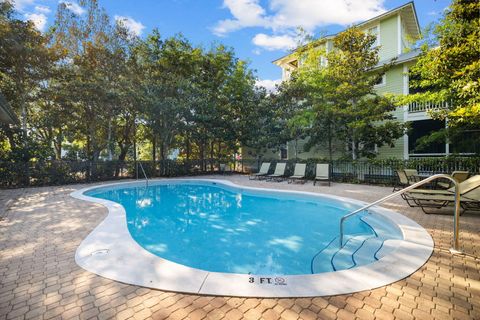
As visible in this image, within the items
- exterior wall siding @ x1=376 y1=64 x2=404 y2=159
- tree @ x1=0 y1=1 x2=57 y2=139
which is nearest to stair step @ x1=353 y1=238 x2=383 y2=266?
exterior wall siding @ x1=376 y1=64 x2=404 y2=159

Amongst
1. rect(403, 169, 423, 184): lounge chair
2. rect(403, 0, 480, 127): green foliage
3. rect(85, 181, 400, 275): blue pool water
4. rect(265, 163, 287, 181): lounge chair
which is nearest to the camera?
rect(85, 181, 400, 275): blue pool water

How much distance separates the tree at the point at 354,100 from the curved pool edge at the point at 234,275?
9064 millimetres

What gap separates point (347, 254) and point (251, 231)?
7.52 ft

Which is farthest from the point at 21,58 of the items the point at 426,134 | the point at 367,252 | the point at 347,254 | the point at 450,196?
the point at 426,134

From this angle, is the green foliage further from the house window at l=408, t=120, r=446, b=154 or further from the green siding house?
the house window at l=408, t=120, r=446, b=154

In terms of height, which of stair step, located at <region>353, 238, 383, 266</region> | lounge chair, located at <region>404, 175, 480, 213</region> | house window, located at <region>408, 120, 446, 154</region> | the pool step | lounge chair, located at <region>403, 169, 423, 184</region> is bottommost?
the pool step

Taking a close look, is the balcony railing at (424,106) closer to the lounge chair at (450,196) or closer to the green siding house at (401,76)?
the green siding house at (401,76)

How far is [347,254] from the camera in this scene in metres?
4.26

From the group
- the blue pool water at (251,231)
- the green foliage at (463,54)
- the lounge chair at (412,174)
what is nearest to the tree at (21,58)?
the blue pool water at (251,231)

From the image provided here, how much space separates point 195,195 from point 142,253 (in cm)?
698

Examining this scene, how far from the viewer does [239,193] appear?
10.5 m

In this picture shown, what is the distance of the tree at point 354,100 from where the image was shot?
11.5 meters

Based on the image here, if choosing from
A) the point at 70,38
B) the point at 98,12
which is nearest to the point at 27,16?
the point at 70,38

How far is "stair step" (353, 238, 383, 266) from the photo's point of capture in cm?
381
